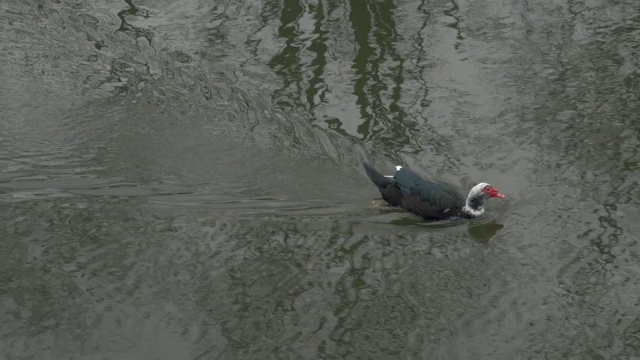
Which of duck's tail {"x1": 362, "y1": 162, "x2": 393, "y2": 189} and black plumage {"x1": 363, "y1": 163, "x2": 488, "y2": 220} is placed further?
duck's tail {"x1": 362, "y1": 162, "x2": 393, "y2": 189}

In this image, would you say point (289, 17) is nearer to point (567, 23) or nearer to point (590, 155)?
point (567, 23)

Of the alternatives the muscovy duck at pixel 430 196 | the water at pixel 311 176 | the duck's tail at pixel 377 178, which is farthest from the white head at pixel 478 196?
the duck's tail at pixel 377 178

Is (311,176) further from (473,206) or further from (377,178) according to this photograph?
(473,206)

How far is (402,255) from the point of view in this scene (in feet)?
35.2

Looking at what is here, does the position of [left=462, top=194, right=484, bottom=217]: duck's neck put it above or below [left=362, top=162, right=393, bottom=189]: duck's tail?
below

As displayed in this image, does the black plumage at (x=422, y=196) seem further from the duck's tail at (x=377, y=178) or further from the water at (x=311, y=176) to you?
the water at (x=311, y=176)

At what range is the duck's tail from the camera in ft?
37.8

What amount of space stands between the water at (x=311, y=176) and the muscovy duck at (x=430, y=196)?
6.4 inches

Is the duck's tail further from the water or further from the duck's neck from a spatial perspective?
the duck's neck

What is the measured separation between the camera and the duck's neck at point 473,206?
11.4 metres

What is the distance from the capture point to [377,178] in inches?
456

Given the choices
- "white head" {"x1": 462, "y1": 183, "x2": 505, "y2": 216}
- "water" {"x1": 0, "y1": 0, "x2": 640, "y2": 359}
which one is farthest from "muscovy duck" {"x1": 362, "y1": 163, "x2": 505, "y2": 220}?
"water" {"x1": 0, "y1": 0, "x2": 640, "y2": 359}

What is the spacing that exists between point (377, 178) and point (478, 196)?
3.41 ft

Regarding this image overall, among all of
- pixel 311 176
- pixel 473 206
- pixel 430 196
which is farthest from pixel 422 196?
pixel 311 176
